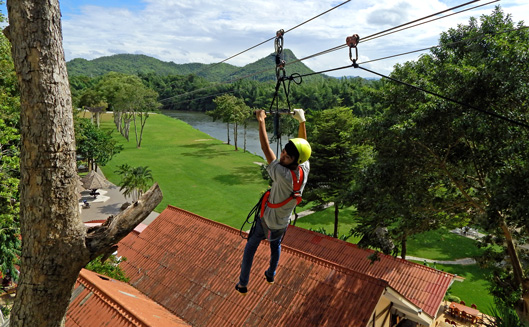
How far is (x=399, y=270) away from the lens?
14.8 metres

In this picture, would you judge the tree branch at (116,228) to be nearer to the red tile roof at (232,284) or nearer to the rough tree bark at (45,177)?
the rough tree bark at (45,177)

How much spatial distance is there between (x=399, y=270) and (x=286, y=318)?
6621 mm

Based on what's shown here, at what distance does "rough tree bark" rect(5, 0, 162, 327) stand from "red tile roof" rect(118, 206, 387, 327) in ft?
24.1

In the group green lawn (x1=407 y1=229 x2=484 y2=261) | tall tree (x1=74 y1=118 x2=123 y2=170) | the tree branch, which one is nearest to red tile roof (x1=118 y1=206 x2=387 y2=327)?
the tree branch

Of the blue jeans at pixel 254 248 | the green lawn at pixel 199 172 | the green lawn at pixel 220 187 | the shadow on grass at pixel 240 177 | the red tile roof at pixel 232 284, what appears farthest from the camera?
the shadow on grass at pixel 240 177

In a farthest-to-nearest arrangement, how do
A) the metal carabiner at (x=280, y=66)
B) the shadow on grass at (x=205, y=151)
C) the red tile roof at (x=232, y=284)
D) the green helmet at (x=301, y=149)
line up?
the shadow on grass at (x=205, y=151), the red tile roof at (x=232, y=284), the metal carabiner at (x=280, y=66), the green helmet at (x=301, y=149)

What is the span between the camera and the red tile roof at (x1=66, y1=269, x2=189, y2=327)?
30.5 feet

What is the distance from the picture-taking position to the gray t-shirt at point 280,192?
14.7 feet

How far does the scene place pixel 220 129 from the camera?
260 feet

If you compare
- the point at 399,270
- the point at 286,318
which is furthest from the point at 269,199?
the point at 399,270

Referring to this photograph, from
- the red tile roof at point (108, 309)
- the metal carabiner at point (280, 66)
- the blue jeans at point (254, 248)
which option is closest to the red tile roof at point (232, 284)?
the red tile roof at point (108, 309)

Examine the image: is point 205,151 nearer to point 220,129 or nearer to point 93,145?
point 93,145

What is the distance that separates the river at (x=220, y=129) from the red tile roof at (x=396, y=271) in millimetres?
31426

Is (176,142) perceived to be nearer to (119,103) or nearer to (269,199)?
(119,103)
